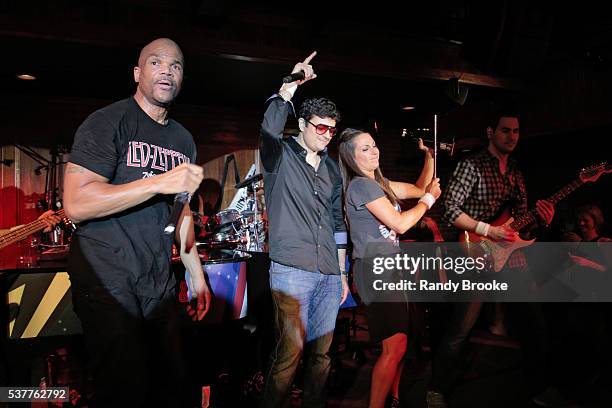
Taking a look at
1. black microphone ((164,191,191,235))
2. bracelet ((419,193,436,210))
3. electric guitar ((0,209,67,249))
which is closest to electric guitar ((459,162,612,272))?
bracelet ((419,193,436,210))

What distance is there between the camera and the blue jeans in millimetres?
2646

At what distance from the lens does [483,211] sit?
387 cm

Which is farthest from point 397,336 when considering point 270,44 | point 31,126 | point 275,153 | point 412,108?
point 31,126

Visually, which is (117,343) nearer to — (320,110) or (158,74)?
(158,74)

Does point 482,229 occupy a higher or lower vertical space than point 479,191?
lower

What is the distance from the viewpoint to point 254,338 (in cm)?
415

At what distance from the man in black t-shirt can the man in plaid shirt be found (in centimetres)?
221

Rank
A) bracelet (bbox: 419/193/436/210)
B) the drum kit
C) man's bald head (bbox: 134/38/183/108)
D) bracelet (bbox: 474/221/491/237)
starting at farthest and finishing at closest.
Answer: the drum kit < bracelet (bbox: 474/221/491/237) < bracelet (bbox: 419/193/436/210) < man's bald head (bbox: 134/38/183/108)

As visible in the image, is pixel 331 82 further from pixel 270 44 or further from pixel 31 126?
pixel 31 126

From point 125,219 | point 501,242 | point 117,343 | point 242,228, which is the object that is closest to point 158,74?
point 125,219

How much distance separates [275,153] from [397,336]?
1499 mm

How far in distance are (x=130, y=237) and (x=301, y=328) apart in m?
1.24

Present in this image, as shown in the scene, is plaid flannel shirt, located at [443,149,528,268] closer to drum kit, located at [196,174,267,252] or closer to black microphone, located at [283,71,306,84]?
black microphone, located at [283,71,306,84]

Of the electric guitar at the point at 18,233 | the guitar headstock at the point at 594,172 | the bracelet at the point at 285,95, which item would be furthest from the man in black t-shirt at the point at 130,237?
the guitar headstock at the point at 594,172
